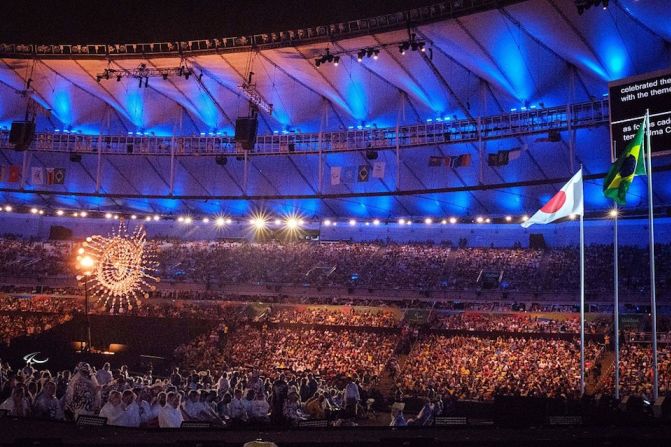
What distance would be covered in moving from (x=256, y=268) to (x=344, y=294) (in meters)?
6.26

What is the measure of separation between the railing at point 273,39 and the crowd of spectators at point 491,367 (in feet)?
43.3

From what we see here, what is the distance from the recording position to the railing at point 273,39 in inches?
992

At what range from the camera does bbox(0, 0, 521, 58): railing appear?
25206 millimetres

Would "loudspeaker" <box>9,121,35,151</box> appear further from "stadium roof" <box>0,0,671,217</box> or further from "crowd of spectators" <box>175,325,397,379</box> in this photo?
"crowd of spectators" <box>175,325,397,379</box>

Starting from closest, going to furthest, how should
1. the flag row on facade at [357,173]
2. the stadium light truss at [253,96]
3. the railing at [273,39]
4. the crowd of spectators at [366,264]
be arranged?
the railing at [273,39], the stadium light truss at [253,96], the crowd of spectators at [366,264], the flag row on facade at [357,173]

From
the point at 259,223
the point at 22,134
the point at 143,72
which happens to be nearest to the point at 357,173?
the point at 259,223

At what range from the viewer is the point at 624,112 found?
21.8 metres

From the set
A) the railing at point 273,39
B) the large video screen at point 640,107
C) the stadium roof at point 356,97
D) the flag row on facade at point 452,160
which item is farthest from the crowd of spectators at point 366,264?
the railing at point 273,39

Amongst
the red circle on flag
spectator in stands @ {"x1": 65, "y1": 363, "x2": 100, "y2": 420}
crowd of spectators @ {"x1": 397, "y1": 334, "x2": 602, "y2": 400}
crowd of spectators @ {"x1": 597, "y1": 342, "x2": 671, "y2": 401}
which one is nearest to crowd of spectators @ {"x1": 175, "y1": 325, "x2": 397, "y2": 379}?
crowd of spectators @ {"x1": 397, "y1": 334, "x2": 602, "y2": 400}

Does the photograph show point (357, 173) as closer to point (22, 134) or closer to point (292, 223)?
point (292, 223)

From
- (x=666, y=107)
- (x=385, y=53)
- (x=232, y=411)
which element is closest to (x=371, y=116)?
(x=385, y=53)

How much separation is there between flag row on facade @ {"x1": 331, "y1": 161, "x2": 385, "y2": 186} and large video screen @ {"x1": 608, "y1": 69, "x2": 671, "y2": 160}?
47.1 feet

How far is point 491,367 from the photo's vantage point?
80.5 feet

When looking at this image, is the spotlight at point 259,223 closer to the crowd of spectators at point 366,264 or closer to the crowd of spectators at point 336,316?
the crowd of spectators at point 366,264
